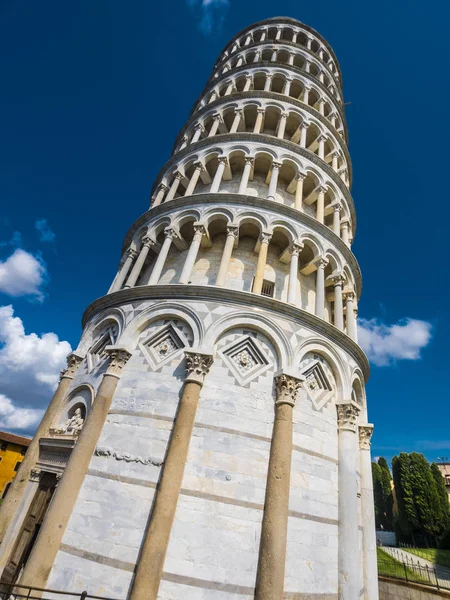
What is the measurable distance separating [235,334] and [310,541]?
519 centimetres

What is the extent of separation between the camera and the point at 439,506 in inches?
1220

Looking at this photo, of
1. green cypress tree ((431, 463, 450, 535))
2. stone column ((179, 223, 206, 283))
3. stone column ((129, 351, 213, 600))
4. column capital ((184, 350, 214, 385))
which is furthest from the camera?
green cypress tree ((431, 463, 450, 535))

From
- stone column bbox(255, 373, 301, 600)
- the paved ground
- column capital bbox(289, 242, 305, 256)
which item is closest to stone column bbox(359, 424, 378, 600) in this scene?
stone column bbox(255, 373, 301, 600)

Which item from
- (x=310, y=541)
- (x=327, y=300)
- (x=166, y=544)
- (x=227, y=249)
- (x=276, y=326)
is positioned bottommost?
(x=166, y=544)

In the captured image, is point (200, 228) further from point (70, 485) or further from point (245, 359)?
point (70, 485)

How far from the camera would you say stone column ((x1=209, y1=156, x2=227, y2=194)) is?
13.0 m

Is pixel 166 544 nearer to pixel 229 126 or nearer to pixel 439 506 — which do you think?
pixel 229 126

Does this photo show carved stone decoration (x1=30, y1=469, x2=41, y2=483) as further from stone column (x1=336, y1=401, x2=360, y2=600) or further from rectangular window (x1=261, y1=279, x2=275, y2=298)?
rectangular window (x1=261, y1=279, x2=275, y2=298)

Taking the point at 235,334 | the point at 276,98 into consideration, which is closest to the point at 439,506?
the point at 235,334

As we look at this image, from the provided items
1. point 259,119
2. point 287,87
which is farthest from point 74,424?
point 287,87

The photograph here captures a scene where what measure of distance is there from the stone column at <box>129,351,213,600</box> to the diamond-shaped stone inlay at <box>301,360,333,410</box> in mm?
3066

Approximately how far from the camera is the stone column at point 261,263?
1048cm

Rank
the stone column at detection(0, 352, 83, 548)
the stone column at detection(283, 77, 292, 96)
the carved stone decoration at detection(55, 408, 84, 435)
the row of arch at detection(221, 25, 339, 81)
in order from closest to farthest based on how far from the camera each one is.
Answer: the stone column at detection(0, 352, 83, 548), the carved stone decoration at detection(55, 408, 84, 435), the stone column at detection(283, 77, 292, 96), the row of arch at detection(221, 25, 339, 81)

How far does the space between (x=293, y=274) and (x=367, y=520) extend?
773 centimetres
